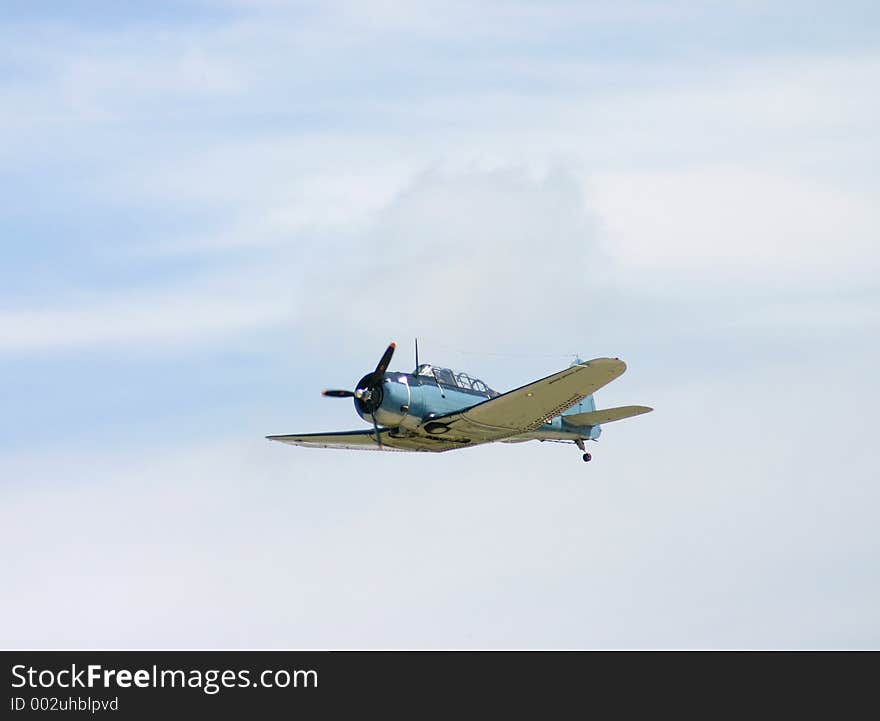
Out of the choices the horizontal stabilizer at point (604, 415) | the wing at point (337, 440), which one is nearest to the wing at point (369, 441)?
the wing at point (337, 440)

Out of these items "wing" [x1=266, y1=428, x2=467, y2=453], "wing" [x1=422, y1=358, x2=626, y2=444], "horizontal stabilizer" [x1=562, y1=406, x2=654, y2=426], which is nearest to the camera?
"wing" [x1=422, y1=358, x2=626, y2=444]

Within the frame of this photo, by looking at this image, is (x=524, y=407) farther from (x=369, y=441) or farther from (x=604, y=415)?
(x=369, y=441)

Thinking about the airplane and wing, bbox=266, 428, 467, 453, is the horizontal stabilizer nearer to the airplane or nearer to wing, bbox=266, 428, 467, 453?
the airplane

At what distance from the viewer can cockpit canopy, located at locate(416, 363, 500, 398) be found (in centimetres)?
7794

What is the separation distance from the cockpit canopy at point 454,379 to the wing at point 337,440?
4.58m

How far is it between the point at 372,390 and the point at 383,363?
3.54 feet

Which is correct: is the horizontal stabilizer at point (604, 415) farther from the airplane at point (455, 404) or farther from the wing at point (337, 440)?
the wing at point (337, 440)

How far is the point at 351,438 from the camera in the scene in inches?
3253

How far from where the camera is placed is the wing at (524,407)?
74.9 meters

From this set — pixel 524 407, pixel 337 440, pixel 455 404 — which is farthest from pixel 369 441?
pixel 524 407

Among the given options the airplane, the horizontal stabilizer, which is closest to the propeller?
the airplane

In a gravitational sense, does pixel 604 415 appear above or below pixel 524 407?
above

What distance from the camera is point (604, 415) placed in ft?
270
